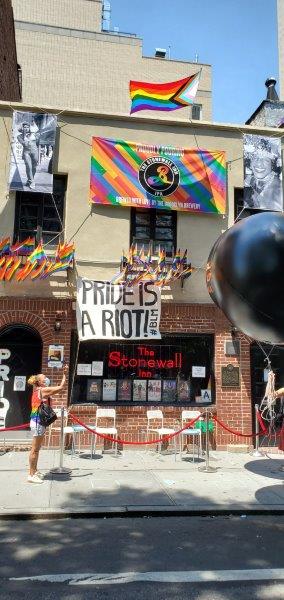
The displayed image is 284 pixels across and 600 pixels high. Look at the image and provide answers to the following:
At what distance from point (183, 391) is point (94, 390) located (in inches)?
80.3

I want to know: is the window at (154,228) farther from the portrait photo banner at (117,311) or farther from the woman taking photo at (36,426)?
the woman taking photo at (36,426)

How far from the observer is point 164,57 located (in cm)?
2956

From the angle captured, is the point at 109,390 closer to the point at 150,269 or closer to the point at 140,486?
the point at 150,269

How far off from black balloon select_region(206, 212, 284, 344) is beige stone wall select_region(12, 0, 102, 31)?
2695cm

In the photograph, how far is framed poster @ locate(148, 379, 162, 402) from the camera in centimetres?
1098

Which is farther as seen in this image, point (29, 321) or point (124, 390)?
point (124, 390)

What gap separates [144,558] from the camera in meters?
4.97

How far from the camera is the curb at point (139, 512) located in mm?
6277

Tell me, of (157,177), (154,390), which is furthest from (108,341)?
(157,177)

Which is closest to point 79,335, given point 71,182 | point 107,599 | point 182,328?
point 182,328

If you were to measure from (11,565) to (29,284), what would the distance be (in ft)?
21.9

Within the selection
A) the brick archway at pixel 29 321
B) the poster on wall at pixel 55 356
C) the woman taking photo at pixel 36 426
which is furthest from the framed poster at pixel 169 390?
the woman taking photo at pixel 36 426

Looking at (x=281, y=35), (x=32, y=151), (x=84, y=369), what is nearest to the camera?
(x=84, y=369)

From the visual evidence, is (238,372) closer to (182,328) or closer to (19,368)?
(182,328)
